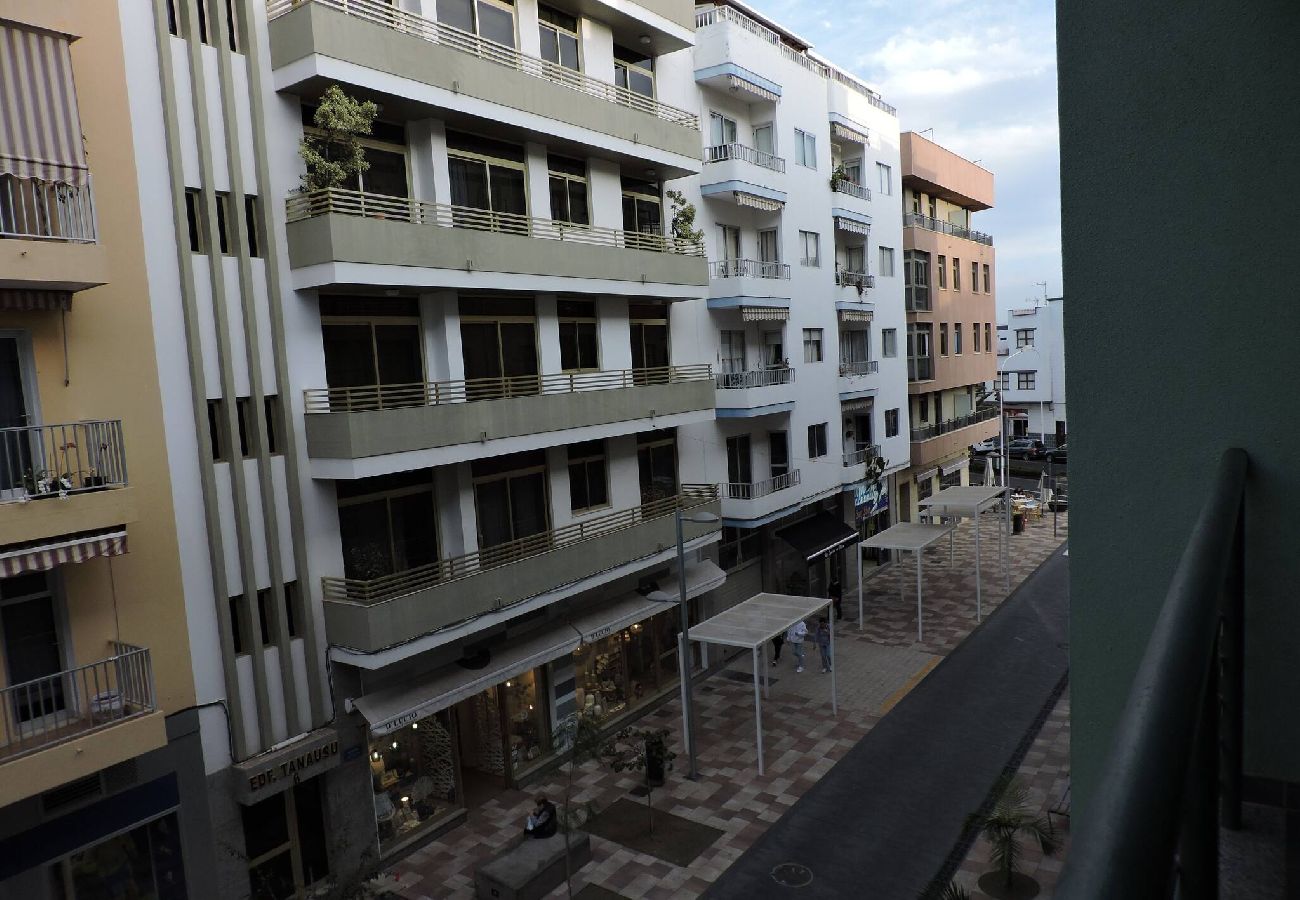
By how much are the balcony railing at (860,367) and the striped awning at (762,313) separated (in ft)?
19.4

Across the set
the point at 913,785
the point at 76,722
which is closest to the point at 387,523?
the point at 76,722

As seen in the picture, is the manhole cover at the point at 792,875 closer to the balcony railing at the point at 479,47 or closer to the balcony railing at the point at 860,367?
the balcony railing at the point at 479,47

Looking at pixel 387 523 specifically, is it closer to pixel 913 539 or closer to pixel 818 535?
pixel 913 539

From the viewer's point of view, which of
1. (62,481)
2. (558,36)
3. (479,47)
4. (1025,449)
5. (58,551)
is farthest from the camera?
(1025,449)

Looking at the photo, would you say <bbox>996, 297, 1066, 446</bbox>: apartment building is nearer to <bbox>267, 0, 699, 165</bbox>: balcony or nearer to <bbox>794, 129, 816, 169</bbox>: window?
<bbox>794, 129, 816, 169</bbox>: window

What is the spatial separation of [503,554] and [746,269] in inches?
534

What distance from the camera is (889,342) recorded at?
38.8 meters

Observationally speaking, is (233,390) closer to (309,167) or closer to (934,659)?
(309,167)

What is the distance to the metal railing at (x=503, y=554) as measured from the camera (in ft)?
53.6

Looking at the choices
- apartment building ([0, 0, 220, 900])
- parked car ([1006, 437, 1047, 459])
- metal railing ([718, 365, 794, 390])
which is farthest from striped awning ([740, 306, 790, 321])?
parked car ([1006, 437, 1047, 459])

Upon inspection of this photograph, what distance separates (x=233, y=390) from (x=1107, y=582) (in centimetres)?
1432

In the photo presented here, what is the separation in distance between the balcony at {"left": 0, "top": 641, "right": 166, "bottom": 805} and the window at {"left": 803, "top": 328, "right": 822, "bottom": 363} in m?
23.5

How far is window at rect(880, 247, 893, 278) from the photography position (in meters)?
38.4

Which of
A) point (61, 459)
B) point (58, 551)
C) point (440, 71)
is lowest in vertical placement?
point (58, 551)
